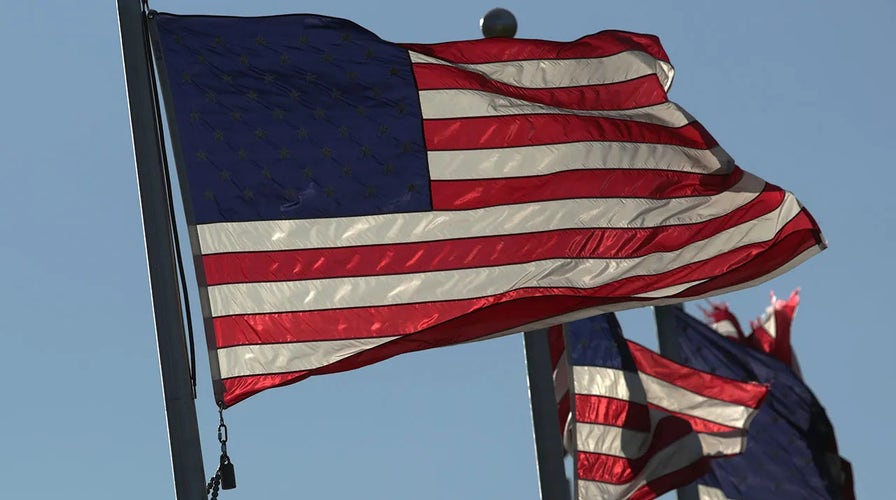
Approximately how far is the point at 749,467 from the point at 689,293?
347 inches

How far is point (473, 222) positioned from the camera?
13.0 meters

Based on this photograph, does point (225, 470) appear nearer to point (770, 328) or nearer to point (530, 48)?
point (530, 48)

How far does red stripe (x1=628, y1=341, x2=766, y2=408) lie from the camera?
18.8 m

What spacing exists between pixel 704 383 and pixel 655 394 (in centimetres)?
80

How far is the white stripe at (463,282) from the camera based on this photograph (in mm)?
12016

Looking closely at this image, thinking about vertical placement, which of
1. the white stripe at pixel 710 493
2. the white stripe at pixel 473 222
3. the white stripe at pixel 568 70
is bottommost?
the white stripe at pixel 710 493

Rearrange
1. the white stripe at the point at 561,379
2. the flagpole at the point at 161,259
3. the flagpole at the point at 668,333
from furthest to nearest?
the flagpole at the point at 668,333 → the white stripe at the point at 561,379 → the flagpole at the point at 161,259

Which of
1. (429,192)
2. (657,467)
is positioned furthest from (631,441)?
(429,192)

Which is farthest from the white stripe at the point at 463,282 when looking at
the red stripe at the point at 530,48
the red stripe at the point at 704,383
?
the red stripe at the point at 704,383

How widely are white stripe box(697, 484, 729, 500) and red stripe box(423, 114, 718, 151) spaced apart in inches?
348

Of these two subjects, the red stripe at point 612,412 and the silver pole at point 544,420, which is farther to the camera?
the red stripe at point 612,412

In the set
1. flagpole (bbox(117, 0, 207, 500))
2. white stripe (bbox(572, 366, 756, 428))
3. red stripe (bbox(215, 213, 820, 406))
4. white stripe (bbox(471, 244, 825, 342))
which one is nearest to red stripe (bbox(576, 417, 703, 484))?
white stripe (bbox(572, 366, 756, 428))

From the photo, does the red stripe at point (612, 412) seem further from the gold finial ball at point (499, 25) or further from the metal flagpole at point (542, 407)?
the gold finial ball at point (499, 25)

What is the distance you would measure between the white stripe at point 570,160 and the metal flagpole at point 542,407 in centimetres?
141
